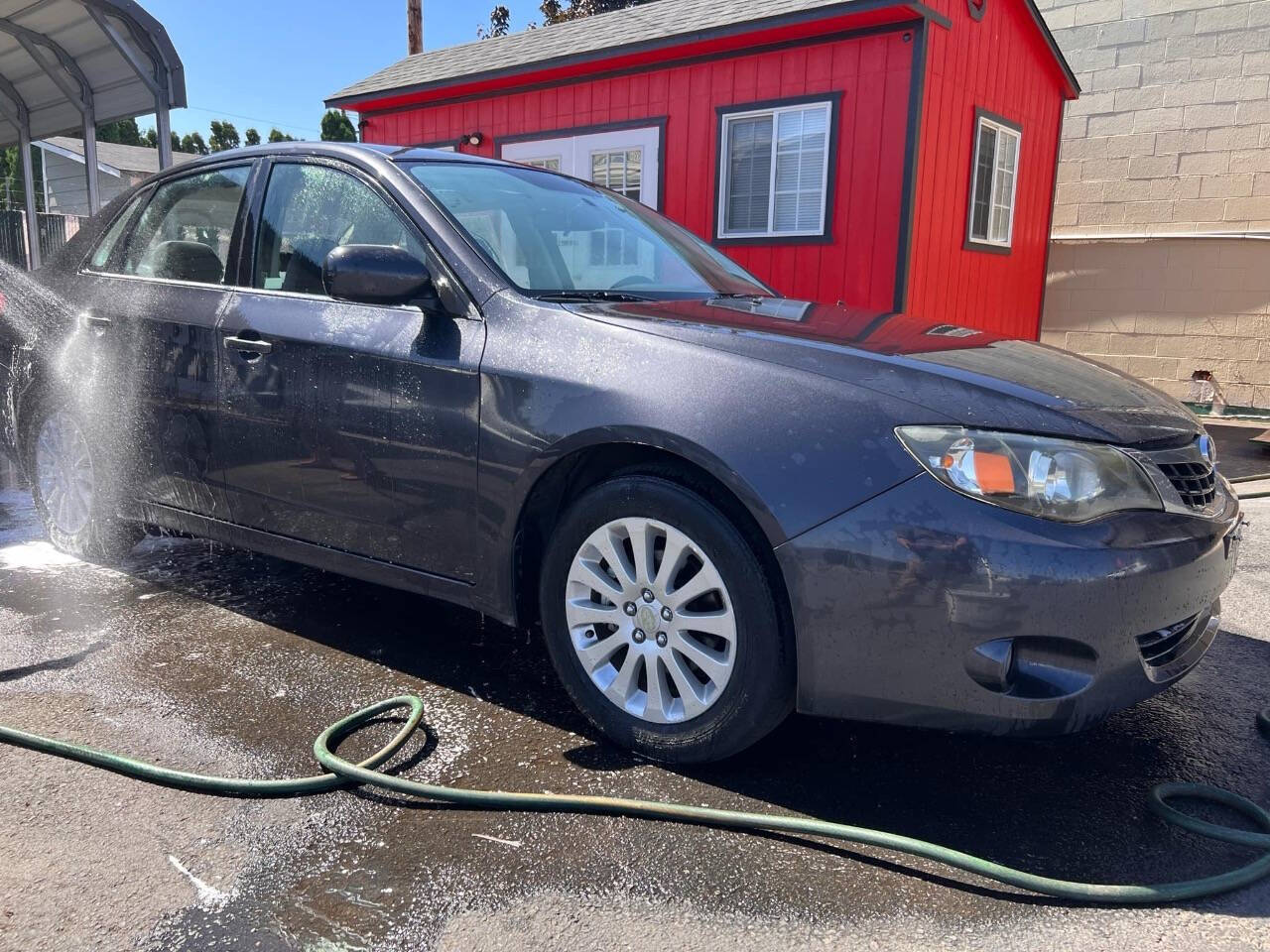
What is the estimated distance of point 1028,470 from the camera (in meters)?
2.16

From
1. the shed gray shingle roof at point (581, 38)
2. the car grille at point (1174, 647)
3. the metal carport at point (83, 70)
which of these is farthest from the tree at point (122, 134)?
the car grille at point (1174, 647)

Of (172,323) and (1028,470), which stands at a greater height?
(172,323)

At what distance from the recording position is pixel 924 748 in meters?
2.74

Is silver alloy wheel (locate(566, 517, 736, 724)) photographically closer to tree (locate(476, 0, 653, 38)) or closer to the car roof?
the car roof

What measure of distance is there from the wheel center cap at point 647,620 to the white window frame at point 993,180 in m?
7.84

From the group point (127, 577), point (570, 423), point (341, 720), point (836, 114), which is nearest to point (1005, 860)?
point (570, 423)

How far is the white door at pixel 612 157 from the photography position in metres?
9.80

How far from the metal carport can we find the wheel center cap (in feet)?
27.3

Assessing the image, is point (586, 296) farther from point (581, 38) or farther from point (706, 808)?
point (581, 38)

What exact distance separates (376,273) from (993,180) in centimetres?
849

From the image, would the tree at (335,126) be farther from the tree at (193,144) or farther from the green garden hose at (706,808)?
the green garden hose at (706,808)

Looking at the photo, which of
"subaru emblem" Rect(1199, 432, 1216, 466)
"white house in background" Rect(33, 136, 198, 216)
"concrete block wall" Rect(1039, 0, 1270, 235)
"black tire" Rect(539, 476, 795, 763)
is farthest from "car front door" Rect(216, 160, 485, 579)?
"white house in background" Rect(33, 136, 198, 216)

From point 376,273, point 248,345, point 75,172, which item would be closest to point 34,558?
point 248,345

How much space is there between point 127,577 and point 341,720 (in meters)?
2.00
